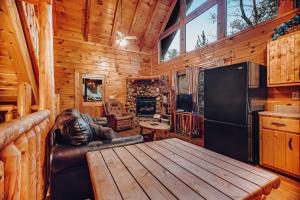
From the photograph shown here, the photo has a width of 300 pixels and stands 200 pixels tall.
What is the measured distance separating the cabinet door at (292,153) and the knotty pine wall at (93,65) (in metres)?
5.26

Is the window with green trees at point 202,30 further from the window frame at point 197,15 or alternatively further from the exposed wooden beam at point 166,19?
the exposed wooden beam at point 166,19

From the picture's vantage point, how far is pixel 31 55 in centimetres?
240

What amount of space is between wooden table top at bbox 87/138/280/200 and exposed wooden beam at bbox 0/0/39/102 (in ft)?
5.80

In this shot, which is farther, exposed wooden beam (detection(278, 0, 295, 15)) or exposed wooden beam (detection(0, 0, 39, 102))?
exposed wooden beam (detection(278, 0, 295, 15))

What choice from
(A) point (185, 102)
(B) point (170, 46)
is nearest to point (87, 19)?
(B) point (170, 46)

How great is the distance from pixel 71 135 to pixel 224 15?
4395mm

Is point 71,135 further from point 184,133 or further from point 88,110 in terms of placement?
point 88,110

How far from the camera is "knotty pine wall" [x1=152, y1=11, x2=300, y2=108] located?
2.72m

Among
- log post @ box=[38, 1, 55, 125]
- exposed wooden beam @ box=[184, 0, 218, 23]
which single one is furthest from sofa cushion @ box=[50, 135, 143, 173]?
exposed wooden beam @ box=[184, 0, 218, 23]

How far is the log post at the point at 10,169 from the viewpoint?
0.60m

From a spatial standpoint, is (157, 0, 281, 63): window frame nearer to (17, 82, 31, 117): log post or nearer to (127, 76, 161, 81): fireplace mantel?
(127, 76, 161, 81): fireplace mantel

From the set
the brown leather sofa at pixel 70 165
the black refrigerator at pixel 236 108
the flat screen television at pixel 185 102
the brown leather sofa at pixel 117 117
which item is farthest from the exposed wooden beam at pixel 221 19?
the brown leather sofa at pixel 70 165

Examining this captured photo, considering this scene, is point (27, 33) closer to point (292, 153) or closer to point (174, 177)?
point (174, 177)

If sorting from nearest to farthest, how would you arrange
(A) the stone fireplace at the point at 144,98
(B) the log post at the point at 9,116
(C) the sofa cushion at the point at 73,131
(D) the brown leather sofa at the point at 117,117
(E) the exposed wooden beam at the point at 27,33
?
(C) the sofa cushion at the point at 73,131
(E) the exposed wooden beam at the point at 27,33
(B) the log post at the point at 9,116
(D) the brown leather sofa at the point at 117,117
(A) the stone fireplace at the point at 144,98
